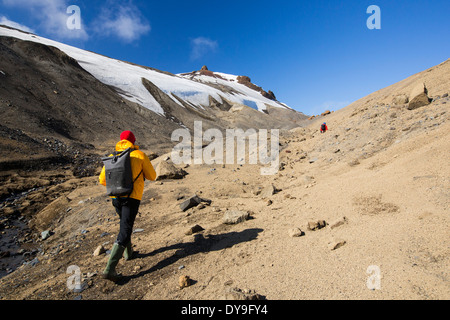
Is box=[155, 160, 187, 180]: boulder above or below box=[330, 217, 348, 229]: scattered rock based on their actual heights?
above

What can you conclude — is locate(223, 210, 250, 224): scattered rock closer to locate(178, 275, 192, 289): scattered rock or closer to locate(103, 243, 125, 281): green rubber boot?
locate(178, 275, 192, 289): scattered rock

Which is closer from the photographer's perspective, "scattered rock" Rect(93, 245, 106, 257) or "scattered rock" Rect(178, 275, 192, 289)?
"scattered rock" Rect(178, 275, 192, 289)

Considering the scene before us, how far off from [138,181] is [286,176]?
659cm

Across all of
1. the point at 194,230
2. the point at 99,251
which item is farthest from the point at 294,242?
the point at 99,251

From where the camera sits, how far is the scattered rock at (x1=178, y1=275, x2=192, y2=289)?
295cm

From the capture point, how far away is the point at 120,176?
335cm

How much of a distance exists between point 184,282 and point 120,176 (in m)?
1.72

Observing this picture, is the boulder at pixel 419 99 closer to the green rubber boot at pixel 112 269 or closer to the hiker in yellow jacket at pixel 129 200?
the hiker in yellow jacket at pixel 129 200

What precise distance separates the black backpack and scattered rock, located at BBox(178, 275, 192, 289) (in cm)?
Result: 142

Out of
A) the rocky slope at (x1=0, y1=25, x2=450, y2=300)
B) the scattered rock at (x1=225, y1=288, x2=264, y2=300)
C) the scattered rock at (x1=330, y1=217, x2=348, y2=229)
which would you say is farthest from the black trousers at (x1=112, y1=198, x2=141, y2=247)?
the scattered rock at (x1=330, y1=217, x2=348, y2=229)

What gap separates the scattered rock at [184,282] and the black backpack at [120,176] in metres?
1.42
